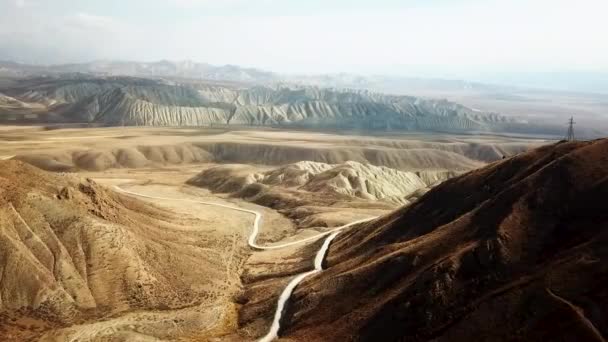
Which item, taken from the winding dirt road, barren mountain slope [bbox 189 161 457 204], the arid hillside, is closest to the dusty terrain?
barren mountain slope [bbox 189 161 457 204]

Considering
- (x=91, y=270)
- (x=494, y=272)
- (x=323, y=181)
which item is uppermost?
(x=494, y=272)

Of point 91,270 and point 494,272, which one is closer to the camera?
point 494,272

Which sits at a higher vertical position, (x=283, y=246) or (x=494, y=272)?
(x=494, y=272)

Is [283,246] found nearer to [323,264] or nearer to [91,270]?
[323,264]

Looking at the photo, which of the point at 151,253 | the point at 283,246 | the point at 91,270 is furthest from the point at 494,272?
the point at 283,246

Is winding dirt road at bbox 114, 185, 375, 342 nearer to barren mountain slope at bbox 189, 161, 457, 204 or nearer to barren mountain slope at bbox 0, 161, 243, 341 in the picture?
barren mountain slope at bbox 0, 161, 243, 341

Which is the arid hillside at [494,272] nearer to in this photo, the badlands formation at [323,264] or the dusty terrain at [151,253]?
the badlands formation at [323,264]

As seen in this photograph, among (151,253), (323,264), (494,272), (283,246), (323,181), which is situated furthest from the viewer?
(323,181)

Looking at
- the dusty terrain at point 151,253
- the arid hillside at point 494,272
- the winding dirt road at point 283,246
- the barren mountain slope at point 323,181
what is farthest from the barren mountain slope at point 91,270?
the barren mountain slope at point 323,181
